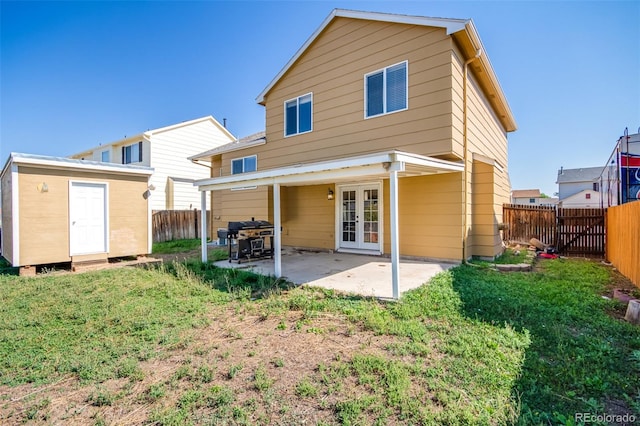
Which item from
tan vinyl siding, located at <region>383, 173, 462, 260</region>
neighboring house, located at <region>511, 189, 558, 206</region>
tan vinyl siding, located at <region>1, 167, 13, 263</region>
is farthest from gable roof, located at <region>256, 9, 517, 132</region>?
neighboring house, located at <region>511, 189, 558, 206</region>

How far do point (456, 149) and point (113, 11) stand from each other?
11.2 m

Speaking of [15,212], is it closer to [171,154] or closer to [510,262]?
[171,154]

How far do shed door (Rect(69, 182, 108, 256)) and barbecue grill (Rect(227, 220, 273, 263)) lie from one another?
366 centimetres

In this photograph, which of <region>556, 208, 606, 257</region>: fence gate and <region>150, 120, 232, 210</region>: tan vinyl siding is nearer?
<region>556, 208, 606, 257</region>: fence gate

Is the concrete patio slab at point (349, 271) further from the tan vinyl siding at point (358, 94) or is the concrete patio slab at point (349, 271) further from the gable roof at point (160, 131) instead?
the gable roof at point (160, 131)

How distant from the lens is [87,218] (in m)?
8.05

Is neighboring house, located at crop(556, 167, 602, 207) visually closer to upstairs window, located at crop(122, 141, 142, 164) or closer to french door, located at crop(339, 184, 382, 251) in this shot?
french door, located at crop(339, 184, 382, 251)

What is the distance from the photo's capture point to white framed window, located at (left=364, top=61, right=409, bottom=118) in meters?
7.40

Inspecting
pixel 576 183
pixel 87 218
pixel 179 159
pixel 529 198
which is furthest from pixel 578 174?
pixel 87 218

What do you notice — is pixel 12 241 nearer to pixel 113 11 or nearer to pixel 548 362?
pixel 113 11

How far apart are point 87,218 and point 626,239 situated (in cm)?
1302

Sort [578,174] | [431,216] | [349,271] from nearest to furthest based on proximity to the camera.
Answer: [349,271] < [431,216] < [578,174]

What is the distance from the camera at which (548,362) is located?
2.85 meters

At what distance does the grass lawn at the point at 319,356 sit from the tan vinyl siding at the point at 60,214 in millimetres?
2430
